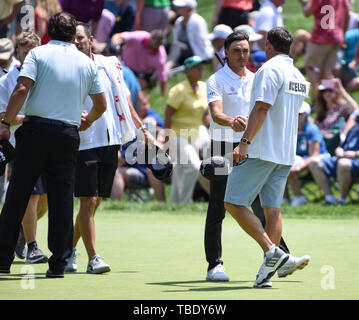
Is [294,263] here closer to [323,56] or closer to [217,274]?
[217,274]

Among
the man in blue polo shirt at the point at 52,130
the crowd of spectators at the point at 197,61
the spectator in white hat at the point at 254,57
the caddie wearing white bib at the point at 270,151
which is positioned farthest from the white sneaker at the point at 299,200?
the man in blue polo shirt at the point at 52,130

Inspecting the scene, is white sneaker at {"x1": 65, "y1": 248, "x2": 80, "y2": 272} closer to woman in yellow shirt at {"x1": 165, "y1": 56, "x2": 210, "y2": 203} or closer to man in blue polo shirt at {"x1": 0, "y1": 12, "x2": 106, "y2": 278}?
man in blue polo shirt at {"x1": 0, "y1": 12, "x2": 106, "y2": 278}

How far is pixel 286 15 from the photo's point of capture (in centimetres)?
2133

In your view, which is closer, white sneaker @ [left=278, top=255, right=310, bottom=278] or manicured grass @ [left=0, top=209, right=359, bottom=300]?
manicured grass @ [left=0, top=209, right=359, bottom=300]

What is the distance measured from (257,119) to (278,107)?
24 cm

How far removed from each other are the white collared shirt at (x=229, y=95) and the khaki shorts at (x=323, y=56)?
820 cm

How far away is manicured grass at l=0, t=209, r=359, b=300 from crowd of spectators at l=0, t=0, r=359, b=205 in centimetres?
174

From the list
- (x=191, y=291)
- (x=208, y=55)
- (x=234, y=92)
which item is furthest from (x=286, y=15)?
(x=191, y=291)

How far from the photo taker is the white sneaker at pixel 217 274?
24.4 feet

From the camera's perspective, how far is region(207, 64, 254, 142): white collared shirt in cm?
764

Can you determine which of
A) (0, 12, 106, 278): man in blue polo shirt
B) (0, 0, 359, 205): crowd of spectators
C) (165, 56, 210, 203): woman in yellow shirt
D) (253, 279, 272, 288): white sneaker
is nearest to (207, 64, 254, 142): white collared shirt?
(0, 12, 106, 278): man in blue polo shirt

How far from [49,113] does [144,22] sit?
34.6 feet

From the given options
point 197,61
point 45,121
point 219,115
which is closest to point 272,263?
Result: point 219,115

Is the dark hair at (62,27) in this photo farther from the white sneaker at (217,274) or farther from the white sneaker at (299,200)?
the white sneaker at (299,200)
